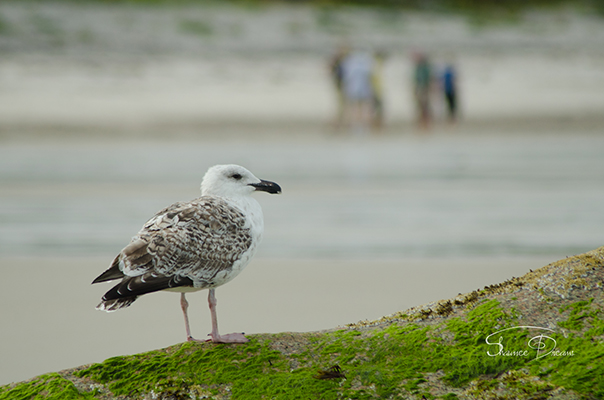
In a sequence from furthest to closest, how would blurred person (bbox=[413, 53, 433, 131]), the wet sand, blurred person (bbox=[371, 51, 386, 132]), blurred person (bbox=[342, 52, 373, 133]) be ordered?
1. blurred person (bbox=[413, 53, 433, 131])
2. blurred person (bbox=[371, 51, 386, 132])
3. blurred person (bbox=[342, 52, 373, 133])
4. the wet sand

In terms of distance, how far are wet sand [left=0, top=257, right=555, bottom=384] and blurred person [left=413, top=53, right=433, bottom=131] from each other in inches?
705

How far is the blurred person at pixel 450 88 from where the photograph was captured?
26.8m

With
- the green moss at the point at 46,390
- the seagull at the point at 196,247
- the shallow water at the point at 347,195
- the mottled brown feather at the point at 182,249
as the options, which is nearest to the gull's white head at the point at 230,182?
the seagull at the point at 196,247

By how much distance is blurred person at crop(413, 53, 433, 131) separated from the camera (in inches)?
1007

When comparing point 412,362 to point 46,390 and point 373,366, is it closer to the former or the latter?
point 373,366

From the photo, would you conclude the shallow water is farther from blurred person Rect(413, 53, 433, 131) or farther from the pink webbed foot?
the pink webbed foot

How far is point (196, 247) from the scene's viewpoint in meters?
4.08

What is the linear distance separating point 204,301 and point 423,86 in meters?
19.9

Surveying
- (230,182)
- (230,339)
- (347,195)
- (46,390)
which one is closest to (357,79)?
(347,195)

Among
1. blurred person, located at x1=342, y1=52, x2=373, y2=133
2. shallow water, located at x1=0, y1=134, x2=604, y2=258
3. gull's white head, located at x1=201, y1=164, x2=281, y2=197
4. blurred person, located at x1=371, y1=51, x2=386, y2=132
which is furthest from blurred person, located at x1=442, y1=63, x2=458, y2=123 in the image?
gull's white head, located at x1=201, y1=164, x2=281, y2=197

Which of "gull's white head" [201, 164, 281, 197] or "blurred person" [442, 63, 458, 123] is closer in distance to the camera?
"gull's white head" [201, 164, 281, 197]

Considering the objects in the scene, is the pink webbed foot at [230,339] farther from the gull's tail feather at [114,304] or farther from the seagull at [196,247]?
the gull's tail feather at [114,304]

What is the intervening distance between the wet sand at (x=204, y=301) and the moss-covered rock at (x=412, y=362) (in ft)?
5.85

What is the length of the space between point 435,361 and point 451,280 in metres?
3.79
